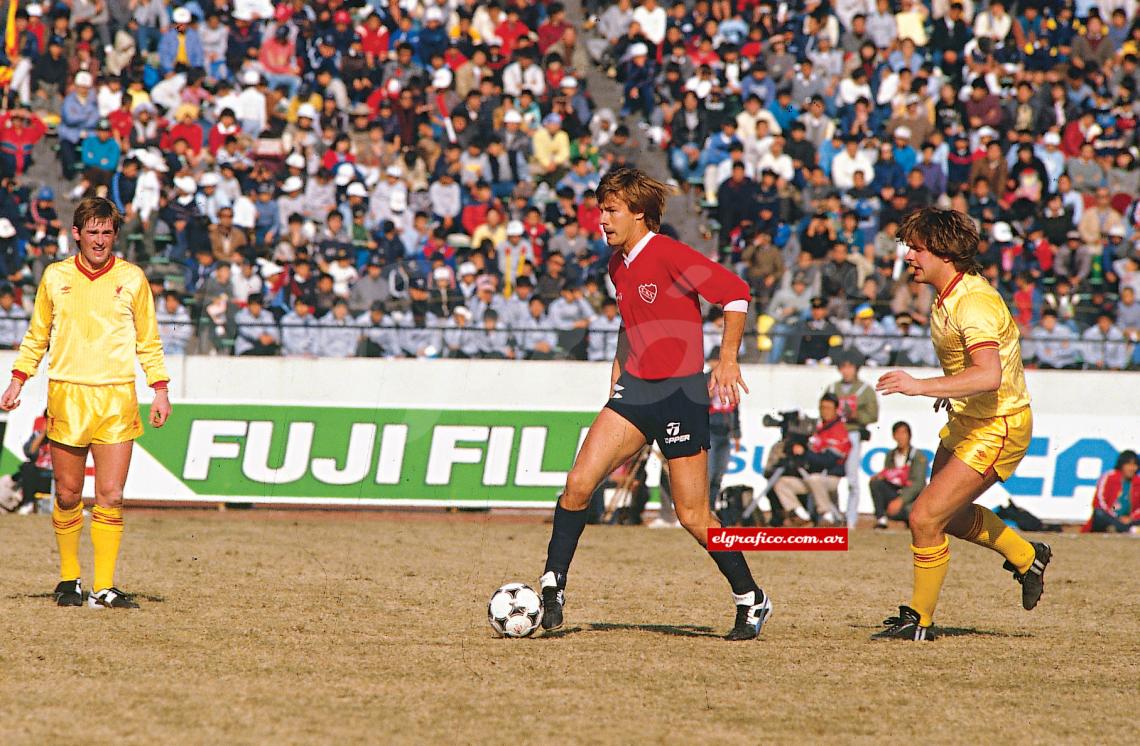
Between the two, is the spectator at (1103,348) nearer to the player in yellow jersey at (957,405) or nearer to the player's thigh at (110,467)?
the player in yellow jersey at (957,405)

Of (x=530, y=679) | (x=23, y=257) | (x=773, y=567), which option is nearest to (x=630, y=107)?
(x=23, y=257)

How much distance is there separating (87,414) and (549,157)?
13743mm

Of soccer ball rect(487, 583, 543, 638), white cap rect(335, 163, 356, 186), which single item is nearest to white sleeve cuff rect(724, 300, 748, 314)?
soccer ball rect(487, 583, 543, 638)

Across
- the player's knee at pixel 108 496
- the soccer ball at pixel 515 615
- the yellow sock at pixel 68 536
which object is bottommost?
the yellow sock at pixel 68 536

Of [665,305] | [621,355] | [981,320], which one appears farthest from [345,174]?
[981,320]

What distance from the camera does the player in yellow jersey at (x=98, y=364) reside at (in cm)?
896

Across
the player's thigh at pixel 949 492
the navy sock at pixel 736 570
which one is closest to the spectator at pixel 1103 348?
the player's thigh at pixel 949 492

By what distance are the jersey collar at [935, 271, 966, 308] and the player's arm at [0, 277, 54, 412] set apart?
5.31m

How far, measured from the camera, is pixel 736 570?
8.33m

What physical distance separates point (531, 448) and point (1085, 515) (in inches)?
252

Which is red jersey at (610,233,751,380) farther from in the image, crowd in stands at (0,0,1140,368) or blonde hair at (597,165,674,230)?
crowd in stands at (0,0,1140,368)

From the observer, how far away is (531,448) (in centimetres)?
1677

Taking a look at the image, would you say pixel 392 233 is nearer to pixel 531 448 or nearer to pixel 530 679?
pixel 531 448

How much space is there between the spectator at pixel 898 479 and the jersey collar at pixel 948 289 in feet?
29.1
